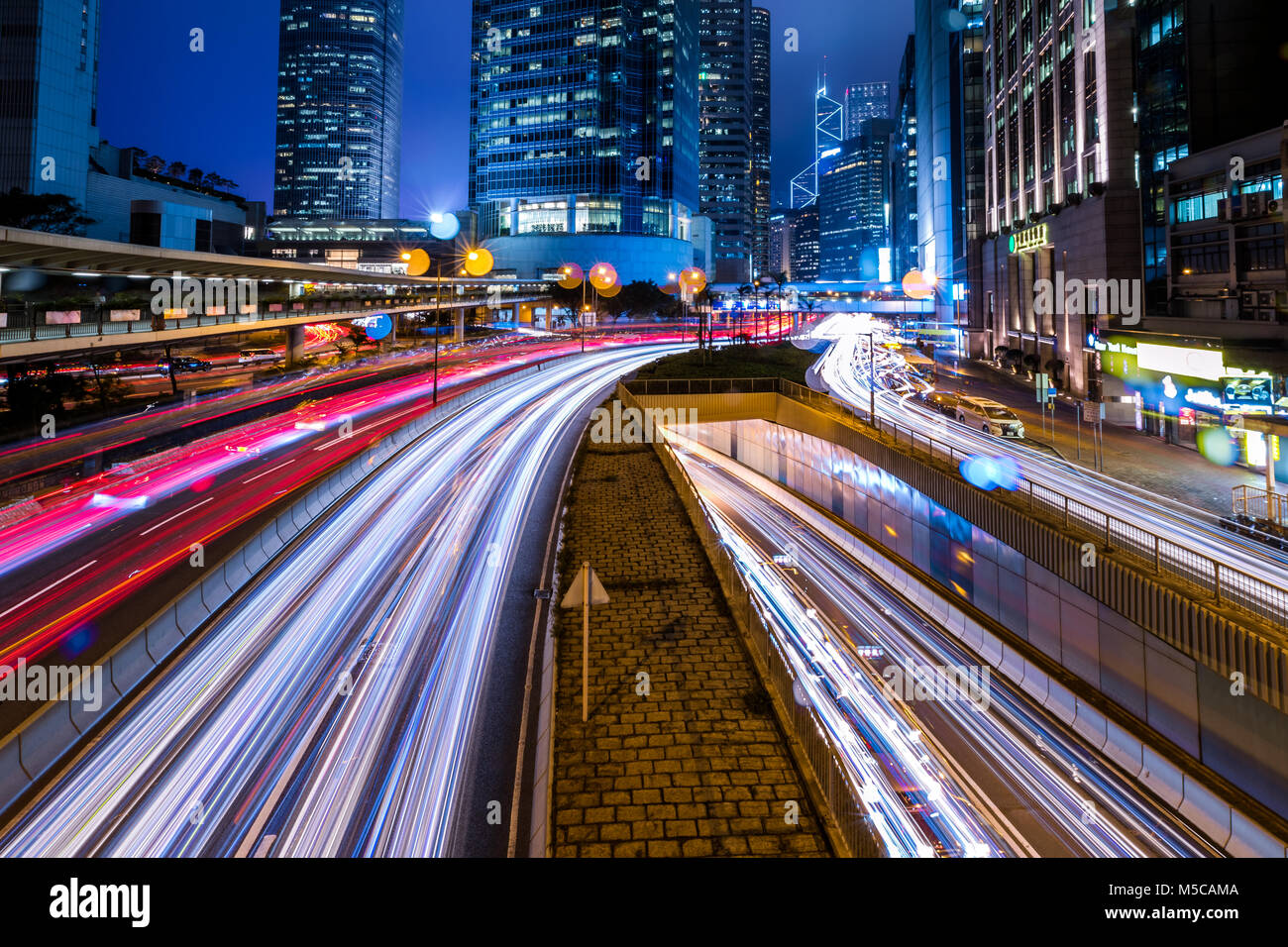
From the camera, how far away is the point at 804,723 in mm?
9258

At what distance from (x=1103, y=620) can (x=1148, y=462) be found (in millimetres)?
15880

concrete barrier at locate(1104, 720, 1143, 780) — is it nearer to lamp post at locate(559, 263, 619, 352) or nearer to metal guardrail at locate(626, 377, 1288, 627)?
metal guardrail at locate(626, 377, 1288, 627)

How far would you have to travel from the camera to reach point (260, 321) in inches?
1626

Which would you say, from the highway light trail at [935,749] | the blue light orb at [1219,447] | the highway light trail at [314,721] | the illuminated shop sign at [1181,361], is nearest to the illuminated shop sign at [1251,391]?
the blue light orb at [1219,447]

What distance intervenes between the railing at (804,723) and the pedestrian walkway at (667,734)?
0.94 ft

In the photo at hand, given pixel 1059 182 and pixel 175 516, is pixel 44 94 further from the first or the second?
pixel 1059 182

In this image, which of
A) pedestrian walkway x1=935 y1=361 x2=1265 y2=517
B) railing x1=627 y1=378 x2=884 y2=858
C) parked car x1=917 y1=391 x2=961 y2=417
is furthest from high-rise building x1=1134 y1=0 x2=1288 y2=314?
railing x1=627 y1=378 x2=884 y2=858

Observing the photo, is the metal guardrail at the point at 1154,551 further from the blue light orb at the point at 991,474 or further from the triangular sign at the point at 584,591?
the triangular sign at the point at 584,591

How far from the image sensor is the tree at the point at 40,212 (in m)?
55.4

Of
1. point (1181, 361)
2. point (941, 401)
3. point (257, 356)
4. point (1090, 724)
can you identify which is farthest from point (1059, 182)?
point (257, 356)

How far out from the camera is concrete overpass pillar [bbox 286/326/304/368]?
5034 cm

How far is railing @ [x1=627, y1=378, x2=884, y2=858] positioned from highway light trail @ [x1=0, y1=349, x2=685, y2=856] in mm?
4727
